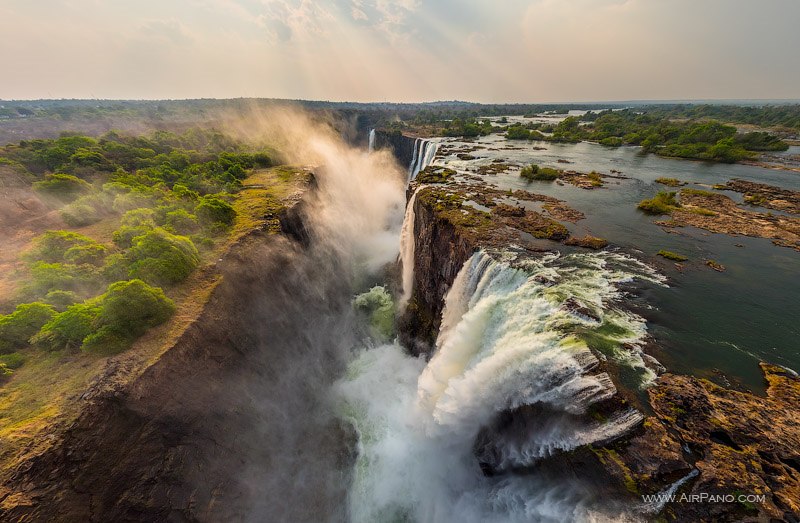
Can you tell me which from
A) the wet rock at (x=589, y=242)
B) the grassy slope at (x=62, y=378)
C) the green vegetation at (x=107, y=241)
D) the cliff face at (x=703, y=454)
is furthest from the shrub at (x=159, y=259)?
the wet rock at (x=589, y=242)

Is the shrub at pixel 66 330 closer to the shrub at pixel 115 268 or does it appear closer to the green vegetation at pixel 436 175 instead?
the shrub at pixel 115 268

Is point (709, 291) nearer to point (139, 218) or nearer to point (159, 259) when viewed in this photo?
point (159, 259)

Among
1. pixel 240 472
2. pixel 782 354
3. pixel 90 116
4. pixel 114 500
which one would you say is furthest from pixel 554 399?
pixel 90 116

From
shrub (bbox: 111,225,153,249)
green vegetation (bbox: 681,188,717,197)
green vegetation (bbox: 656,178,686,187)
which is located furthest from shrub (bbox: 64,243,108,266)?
green vegetation (bbox: 656,178,686,187)

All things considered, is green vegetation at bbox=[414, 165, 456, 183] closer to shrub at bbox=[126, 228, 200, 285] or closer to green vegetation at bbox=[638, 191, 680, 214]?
green vegetation at bbox=[638, 191, 680, 214]

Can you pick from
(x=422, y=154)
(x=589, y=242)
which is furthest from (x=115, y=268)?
(x=422, y=154)

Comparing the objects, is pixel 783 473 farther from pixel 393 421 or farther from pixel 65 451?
pixel 65 451
